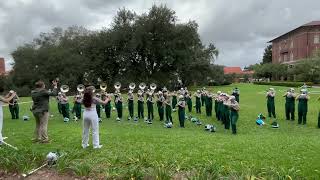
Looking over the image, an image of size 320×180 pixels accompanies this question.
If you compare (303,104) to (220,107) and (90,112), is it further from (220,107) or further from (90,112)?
(90,112)

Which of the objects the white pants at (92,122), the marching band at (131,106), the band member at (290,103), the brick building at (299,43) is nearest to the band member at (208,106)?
the marching band at (131,106)

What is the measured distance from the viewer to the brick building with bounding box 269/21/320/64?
93.9 metres

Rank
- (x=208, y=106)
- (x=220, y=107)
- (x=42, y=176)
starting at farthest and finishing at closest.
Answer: (x=208, y=106) < (x=220, y=107) < (x=42, y=176)

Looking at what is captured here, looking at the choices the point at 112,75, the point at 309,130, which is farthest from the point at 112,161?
the point at 112,75

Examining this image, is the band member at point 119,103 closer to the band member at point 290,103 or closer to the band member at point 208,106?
the band member at point 208,106

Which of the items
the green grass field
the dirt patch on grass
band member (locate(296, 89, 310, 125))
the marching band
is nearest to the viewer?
the green grass field

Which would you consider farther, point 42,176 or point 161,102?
point 161,102

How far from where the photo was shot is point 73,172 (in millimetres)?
10391

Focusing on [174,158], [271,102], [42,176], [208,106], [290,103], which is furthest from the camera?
[208,106]

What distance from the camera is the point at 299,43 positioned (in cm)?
9706

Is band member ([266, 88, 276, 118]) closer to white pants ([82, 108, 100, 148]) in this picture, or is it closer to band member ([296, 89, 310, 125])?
band member ([296, 89, 310, 125])

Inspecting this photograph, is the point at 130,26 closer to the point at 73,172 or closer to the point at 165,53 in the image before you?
the point at 165,53

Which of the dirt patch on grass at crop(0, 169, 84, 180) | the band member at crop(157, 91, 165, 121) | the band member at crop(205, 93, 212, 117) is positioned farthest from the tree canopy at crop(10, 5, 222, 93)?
the dirt patch on grass at crop(0, 169, 84, 180)

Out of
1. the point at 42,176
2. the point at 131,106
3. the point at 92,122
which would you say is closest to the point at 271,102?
the point at 131,106
